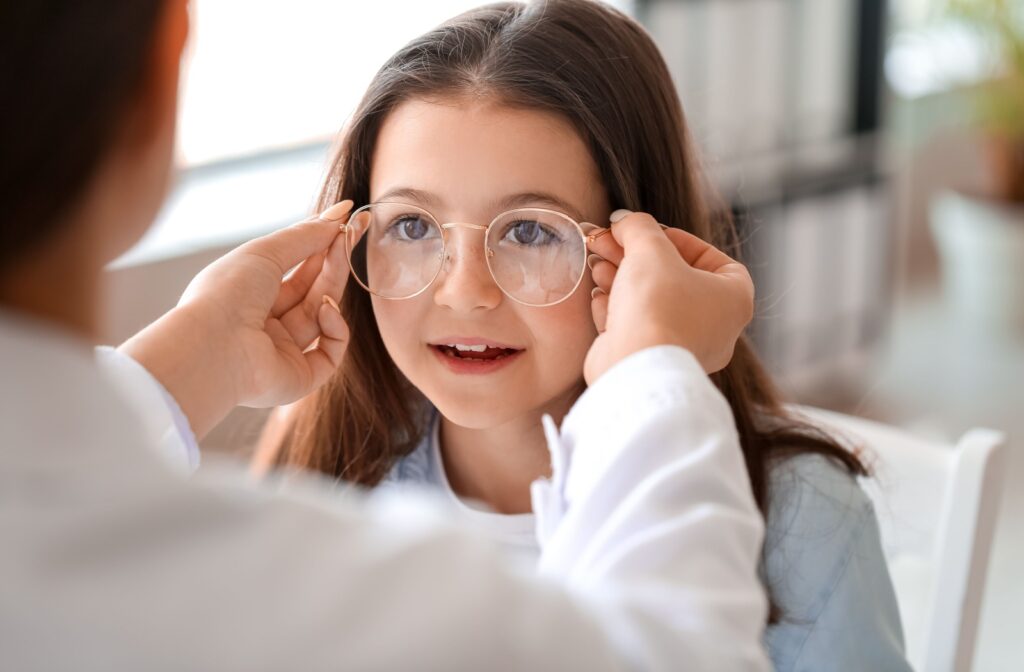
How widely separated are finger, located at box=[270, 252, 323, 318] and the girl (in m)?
0.04

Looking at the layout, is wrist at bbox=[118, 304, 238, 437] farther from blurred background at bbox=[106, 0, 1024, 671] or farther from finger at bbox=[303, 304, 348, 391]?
blurred background at bbox=[106, 0, 1024, 671]

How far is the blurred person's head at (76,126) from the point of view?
546 mm

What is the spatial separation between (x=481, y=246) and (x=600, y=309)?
0.13 meters

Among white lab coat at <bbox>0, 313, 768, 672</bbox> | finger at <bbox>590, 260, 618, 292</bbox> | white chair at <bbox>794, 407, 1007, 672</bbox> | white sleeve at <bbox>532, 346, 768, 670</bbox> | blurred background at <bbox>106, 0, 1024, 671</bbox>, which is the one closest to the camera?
white lab coat at <bbox>0, 313, 768, 672</bbox>

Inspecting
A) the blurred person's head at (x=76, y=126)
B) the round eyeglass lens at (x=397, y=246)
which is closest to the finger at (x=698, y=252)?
the round eyeglass lens at (x=397, y=246)

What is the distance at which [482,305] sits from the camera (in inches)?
43.6

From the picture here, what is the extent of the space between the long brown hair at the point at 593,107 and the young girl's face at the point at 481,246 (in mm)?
21

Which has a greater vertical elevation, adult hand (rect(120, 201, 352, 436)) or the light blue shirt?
adult hand (rect(120, 201, 352, 436))

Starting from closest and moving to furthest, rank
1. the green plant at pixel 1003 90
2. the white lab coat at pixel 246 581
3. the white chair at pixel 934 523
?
the white lab coat at pixel 246 581
the white chair at pixel 934 523
the green plant at pixel 1003 90

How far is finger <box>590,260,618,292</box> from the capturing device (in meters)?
1.06

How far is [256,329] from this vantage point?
104 cm

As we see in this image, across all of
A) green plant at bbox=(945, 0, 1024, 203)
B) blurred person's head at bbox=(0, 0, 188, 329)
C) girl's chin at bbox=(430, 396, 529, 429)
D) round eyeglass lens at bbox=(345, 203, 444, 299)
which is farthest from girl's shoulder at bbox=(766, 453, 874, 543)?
green plant at bbox=(945, 0, 1024, 203)

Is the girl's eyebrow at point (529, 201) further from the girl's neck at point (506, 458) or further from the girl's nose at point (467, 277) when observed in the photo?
the girl's neck at point (506, 458)

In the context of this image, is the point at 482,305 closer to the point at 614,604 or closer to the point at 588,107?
the point at 588,107
